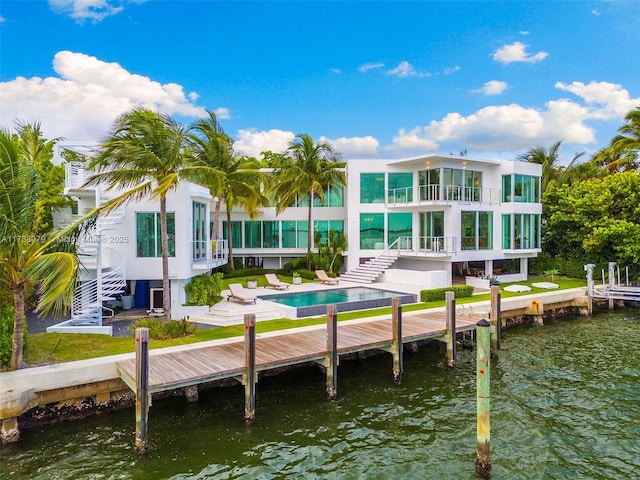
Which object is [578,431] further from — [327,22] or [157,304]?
[327,22]

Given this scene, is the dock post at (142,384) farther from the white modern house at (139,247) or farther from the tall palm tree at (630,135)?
the tall palm tree at (630,135)

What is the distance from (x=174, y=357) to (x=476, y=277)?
21.3 m

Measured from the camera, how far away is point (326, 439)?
9.73 m

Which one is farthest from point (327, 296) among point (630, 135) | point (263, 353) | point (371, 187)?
point (630, 135)

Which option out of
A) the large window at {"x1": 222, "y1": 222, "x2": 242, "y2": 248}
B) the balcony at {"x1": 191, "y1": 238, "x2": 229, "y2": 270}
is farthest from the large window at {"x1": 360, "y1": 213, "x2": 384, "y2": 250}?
the balcony at {"x1": 191, "y1": 238, "x2": 229, "y2": 270}

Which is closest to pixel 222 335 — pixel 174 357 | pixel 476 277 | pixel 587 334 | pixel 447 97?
pixel 174 357

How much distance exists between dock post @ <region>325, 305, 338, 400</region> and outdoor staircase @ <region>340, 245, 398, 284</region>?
14.2 meters

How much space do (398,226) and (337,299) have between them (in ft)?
32.8

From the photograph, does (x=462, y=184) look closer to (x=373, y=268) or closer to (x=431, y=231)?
(x=431, y=231)

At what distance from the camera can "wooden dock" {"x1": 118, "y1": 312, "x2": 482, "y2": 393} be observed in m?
10.3

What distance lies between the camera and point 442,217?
2688cm

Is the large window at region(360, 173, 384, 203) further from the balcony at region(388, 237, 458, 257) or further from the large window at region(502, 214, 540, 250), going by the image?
the large window at region(502, 214, 540, 250)

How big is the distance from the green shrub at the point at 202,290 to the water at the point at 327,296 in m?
2.85

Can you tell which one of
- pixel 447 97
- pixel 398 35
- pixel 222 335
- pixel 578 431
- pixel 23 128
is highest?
pixel 398 35
